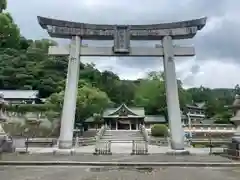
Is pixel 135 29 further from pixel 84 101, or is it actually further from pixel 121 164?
pixel 84 101

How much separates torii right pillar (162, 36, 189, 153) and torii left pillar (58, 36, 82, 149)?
5.12 m

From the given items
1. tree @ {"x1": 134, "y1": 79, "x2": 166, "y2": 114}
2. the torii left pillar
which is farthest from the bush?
the torii left pillar

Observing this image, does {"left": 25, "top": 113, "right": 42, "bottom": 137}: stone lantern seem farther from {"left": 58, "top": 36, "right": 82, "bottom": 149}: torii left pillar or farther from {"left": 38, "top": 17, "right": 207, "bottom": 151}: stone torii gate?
{"left": 38, "top": 17, "right": 207, "bottom": 151}: stone torii gate

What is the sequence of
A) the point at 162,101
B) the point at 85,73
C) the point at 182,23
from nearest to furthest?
1. the point at 182,23
2. the point at 162,101
3. the point at 85,73

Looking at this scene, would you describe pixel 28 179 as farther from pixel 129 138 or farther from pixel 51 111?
pixel 51 111

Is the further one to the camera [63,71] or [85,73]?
[85,73]

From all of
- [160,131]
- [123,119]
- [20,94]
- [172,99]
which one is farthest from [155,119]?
[172,99]

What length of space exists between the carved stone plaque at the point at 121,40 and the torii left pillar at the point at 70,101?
7.12ft

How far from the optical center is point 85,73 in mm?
68000

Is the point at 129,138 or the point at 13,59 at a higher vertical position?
the point at 13,59

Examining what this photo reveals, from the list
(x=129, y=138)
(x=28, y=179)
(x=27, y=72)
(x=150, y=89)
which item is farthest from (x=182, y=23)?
(x=27, y=72)

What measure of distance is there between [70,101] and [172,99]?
5.61 metres

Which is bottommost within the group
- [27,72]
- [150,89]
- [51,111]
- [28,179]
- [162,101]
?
[28,179]

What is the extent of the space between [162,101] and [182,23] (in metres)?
35.1
